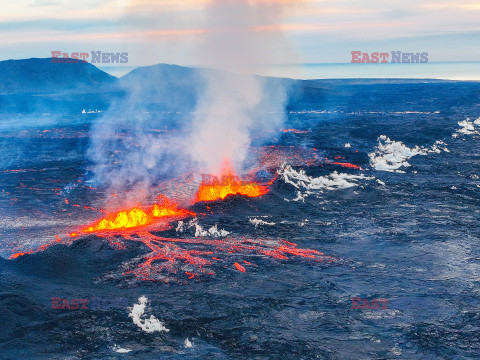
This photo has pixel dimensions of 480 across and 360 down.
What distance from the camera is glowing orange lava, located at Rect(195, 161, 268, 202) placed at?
23234mm

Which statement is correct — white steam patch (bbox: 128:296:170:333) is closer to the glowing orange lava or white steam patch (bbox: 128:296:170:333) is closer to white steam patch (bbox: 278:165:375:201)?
the glowing orange lava

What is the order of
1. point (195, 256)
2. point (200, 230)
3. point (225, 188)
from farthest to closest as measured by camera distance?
1. point (225, 188)
2. point (200, 230)
3. point (195, 256)

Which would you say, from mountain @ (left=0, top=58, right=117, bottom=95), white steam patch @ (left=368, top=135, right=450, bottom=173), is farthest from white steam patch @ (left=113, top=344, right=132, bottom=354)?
mountain @ (left=0, top=58, right=117, bottom=95)

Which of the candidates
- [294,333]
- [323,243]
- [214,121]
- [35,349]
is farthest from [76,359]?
[214,121]

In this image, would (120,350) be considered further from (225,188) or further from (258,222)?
(225,188)

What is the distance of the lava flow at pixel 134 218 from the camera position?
60.6 feet

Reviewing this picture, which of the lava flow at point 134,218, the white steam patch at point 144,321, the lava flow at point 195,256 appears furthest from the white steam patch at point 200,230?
the white steam patch at point 144,321

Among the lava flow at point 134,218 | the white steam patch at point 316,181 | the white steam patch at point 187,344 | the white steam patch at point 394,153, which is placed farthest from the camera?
the white steam patch at point 394,153

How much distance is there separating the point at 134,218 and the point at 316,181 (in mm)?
11766

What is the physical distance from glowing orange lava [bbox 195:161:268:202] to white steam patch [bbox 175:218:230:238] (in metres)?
3.67

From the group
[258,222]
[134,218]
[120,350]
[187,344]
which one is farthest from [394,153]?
[120,350]

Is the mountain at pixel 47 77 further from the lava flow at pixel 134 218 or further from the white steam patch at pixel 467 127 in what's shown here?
the lava flow at pixel 134 218

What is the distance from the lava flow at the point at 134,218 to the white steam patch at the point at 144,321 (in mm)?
6861

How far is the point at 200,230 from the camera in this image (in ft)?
58.7
